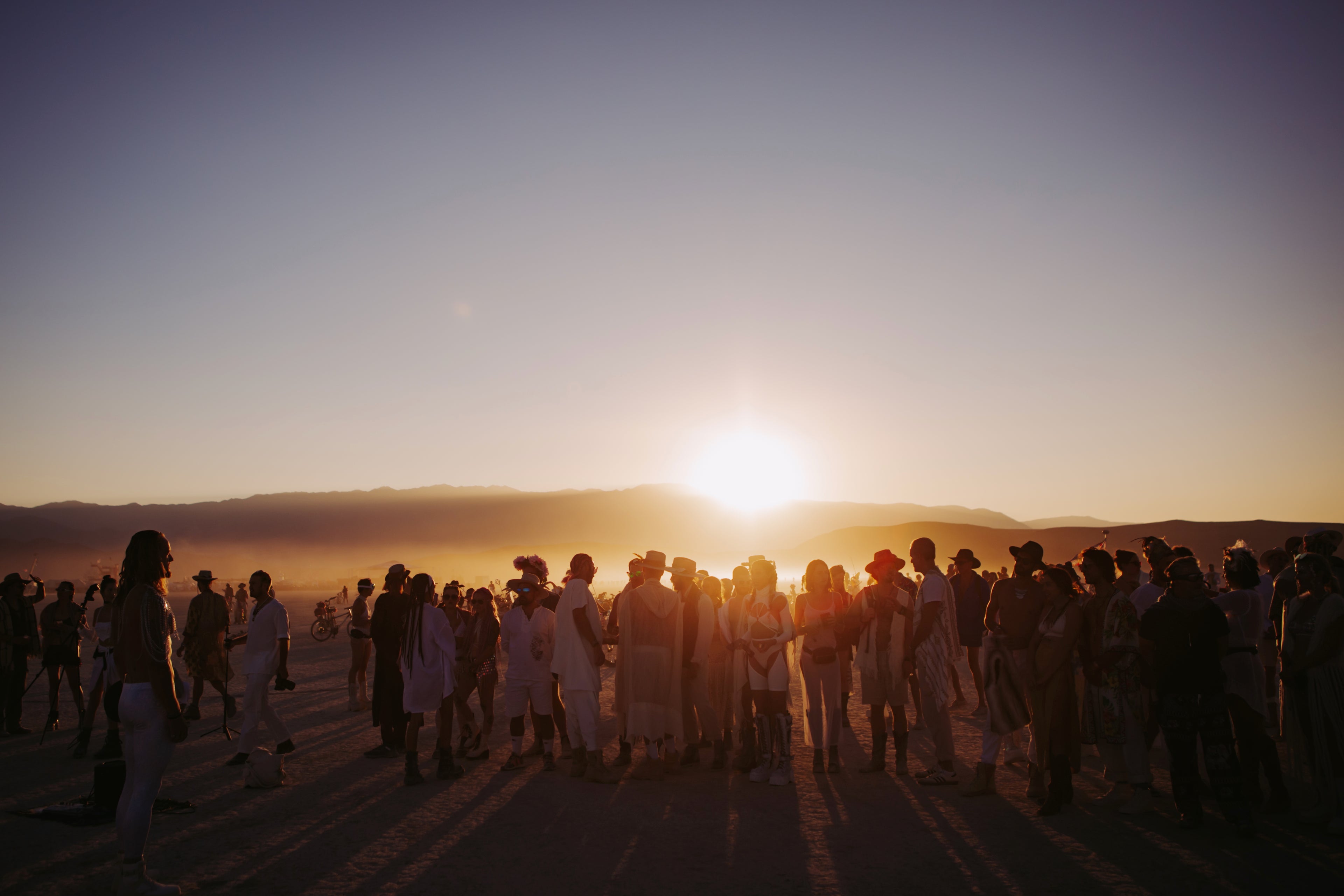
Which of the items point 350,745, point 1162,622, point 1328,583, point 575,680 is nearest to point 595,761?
point 575,680

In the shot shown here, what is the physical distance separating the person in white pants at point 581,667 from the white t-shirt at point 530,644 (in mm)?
360

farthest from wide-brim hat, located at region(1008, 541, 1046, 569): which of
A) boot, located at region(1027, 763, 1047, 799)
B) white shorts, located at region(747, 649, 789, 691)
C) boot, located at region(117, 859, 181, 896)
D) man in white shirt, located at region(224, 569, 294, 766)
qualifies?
man in white shirt, located at region(224, 569, 294, 766)

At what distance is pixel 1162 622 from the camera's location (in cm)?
645

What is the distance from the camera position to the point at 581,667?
8.12m

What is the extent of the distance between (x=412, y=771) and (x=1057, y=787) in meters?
5.98

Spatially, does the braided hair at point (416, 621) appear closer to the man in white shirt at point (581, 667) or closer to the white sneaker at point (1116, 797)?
the man in white shirt at point (581, 667)

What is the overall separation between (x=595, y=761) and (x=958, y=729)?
5.62 metres

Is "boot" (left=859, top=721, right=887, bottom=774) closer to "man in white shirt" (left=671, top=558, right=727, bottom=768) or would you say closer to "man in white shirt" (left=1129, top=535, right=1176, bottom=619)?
"man in white shirt" (left=671, top=558, right=727, bottom=768)

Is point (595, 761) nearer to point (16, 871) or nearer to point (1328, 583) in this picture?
point (16, 871)

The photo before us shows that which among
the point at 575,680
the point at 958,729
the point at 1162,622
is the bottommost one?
the point at 958,729

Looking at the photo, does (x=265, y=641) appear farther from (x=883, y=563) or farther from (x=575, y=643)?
(x=883, y=563)

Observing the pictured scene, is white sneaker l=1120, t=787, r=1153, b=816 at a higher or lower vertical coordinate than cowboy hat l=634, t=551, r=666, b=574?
lower

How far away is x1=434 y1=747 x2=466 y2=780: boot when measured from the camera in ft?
26.8

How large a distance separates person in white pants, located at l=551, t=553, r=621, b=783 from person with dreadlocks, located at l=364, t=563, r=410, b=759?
73.3 inches
